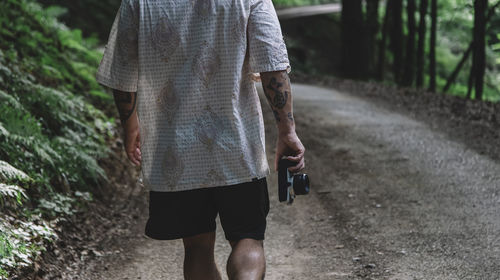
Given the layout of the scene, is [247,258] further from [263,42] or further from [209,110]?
[263,42]

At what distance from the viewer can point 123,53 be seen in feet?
9.61

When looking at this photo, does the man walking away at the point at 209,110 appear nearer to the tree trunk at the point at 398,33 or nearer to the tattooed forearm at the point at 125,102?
the tattooed forearm at the point at 125,102

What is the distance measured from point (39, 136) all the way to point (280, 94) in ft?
13.6

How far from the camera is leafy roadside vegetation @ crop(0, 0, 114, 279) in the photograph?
4.73 metres

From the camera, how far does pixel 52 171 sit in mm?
6152

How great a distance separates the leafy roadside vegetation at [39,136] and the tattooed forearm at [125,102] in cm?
153

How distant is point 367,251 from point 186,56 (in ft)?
9.96

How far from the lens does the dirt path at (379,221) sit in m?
4.75

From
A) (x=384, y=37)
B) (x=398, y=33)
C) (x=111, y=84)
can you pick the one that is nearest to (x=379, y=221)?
(x=111, y=84)

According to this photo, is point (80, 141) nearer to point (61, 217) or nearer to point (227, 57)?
point (61, 217)

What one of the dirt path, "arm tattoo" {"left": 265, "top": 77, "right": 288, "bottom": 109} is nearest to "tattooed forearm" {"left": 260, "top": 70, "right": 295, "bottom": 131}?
"arm tattoo" {"left": 265, "top": 77, "right": 288, "bottom": 109}

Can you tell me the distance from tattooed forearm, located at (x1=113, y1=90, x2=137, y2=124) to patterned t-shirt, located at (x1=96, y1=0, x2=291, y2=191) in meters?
0.30

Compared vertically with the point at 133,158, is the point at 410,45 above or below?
below

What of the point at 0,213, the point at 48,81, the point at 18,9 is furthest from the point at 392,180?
the point at 18,9
